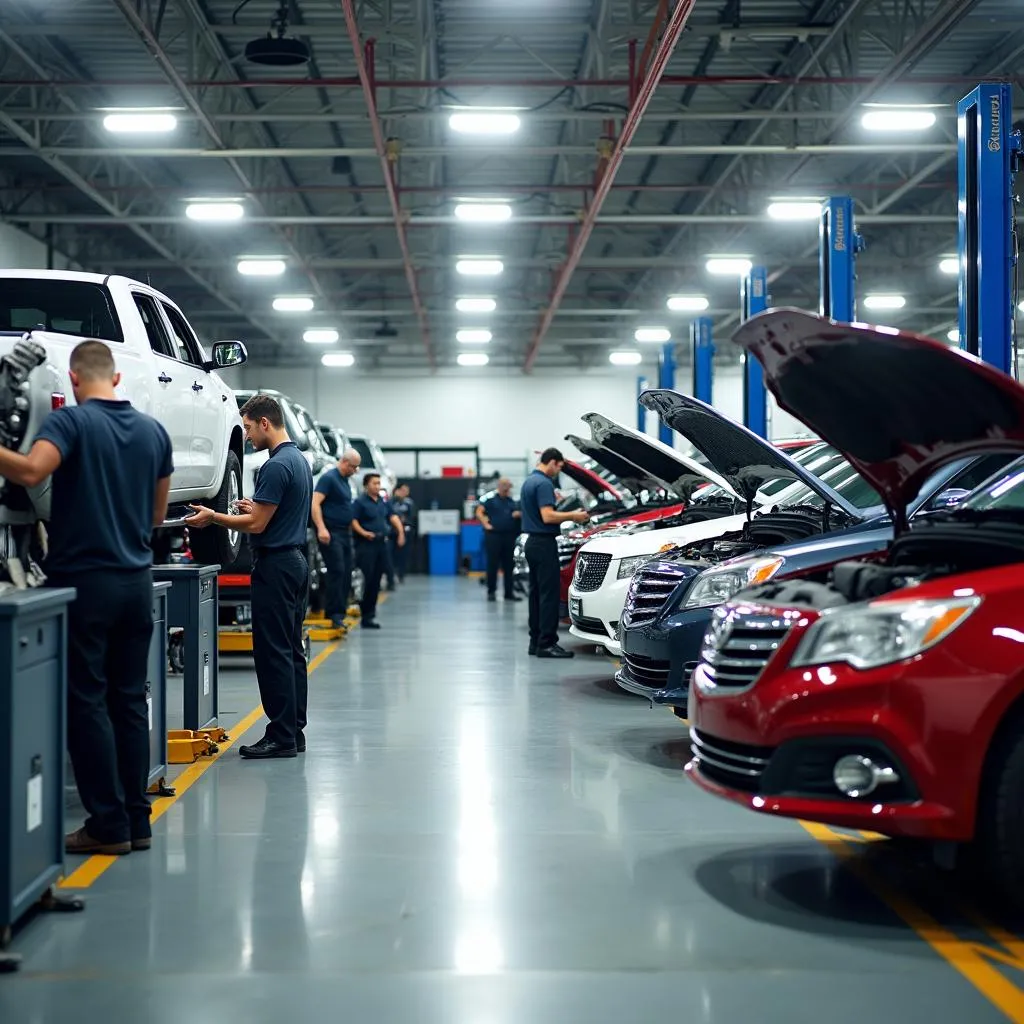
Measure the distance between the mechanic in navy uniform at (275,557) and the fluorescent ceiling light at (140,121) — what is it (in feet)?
26.2

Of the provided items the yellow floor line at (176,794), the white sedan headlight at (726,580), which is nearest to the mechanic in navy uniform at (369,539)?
the yellow floor line at (176,794)

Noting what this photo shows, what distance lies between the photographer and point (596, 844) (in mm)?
5070

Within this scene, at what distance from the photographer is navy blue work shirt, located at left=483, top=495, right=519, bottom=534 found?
17891 mm

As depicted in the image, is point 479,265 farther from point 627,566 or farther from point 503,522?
point 627,566

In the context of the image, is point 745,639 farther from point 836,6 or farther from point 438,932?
point 836,6

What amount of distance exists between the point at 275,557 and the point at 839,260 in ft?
21.6

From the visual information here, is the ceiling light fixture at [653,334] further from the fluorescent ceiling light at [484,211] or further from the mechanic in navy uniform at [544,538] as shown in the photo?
the mechanic in navy uniform at [544,538]

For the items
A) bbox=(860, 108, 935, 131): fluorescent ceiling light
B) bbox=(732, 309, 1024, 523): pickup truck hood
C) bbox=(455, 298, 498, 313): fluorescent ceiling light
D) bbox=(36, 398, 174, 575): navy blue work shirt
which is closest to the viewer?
bbox=(732, 309, 1024, 523): pickup truck hood

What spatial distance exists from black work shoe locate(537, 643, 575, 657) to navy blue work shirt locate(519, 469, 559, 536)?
122cm

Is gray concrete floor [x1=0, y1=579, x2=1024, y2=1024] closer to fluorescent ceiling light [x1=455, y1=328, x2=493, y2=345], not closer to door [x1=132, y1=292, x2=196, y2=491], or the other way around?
door [x1=132, y1=292, x2=196, y2=491]

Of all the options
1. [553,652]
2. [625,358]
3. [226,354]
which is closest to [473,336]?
[625,358]

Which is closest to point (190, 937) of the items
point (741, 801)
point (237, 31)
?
point (741, 801)

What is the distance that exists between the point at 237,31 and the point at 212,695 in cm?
923

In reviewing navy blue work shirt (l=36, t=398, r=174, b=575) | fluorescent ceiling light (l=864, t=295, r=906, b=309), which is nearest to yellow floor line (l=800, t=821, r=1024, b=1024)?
navy blue work shirt (l=36, t=398, r=174, b=575)
